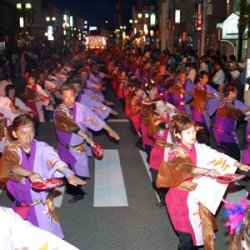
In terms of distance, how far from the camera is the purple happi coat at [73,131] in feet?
23.1

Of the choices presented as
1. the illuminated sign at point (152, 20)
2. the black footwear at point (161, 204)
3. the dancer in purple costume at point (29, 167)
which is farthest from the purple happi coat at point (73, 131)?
the illuminated sign at point (152, 20)

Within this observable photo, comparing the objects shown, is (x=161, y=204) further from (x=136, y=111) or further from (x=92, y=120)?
(x=136, y=111)

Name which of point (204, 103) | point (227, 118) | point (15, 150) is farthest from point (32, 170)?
point (204, 103)

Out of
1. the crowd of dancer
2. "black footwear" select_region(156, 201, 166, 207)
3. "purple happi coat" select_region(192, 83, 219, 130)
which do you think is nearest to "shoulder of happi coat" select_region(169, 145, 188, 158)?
the crowd of dancer

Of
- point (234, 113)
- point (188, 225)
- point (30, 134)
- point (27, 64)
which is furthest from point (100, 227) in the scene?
point (27, 64)

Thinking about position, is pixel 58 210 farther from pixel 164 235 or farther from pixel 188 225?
pixel 188 225

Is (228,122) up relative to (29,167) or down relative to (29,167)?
down

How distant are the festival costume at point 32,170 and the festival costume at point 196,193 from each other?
1.10 metres

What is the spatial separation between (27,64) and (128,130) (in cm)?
2080

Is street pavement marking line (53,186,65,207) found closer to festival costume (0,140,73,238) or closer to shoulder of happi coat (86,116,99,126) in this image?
shoulder of happi coat (86,116,99,126)

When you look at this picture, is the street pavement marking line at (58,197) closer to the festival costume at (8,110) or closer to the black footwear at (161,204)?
the black footwear at (161,204)

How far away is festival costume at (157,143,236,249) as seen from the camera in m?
4.88

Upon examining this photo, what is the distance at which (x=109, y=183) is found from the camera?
8.45 metres

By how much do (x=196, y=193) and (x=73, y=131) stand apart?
2532 millimetres
